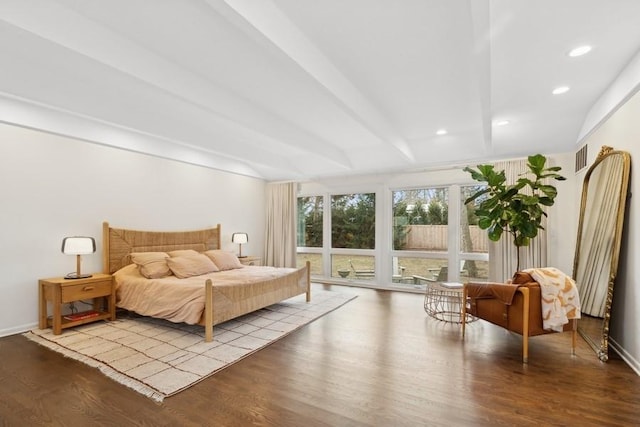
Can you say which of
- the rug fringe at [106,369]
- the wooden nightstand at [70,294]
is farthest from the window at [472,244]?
the wooden nightstand at [70,294]

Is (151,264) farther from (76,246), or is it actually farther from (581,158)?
(581,158)

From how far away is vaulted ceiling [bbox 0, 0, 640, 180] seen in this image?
200 centimetres

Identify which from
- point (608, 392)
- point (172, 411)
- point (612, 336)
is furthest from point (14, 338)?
point (612, 336)

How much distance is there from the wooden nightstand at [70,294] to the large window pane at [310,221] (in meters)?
4.04

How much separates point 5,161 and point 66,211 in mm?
786

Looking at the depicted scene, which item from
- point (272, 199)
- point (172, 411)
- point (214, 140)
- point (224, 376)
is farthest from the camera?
point (272, 199)

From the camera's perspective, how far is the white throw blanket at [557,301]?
283 cm

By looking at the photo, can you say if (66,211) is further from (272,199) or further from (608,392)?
(608,392)

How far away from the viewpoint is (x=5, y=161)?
344 cm

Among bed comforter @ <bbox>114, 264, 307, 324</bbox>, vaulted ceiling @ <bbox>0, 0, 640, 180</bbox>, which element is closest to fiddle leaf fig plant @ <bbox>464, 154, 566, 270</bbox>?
vaulted ceiling @ <bbox>0, 0, 640, 180</bbox>

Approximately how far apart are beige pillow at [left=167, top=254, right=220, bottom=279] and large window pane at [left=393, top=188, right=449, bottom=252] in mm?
3568

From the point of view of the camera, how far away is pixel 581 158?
4.22 meters

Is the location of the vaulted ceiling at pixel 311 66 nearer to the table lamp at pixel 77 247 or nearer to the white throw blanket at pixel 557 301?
the table lamp at pixel 77 247

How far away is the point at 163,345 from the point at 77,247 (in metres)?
1.65
